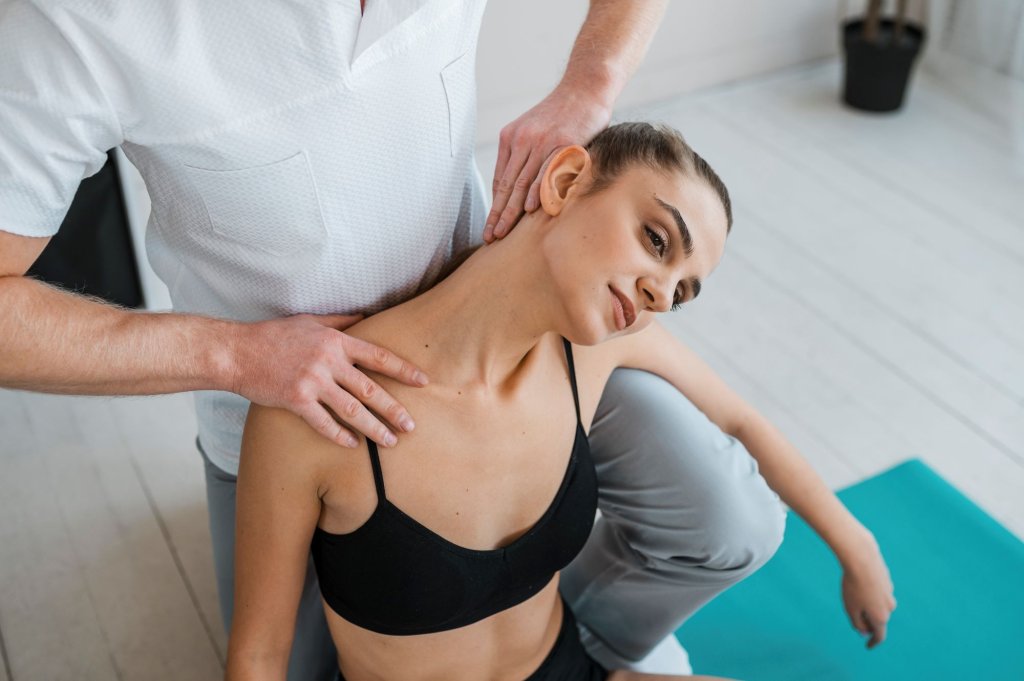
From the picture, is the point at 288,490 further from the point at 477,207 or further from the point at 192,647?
the point at 192,647

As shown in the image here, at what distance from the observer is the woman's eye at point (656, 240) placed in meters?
1.34

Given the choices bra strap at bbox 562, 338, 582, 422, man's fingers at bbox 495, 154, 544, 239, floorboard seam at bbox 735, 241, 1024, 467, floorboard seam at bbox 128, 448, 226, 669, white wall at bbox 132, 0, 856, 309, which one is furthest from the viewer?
white wall at bbox 132, 0, 856, 309

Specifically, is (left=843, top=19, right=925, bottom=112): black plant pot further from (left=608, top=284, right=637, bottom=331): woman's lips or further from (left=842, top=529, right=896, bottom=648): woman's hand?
(left=608, top=284, right=637, bottom=331): woman's lips

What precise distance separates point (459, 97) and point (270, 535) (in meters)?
0.63

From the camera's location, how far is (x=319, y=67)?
4.43ft

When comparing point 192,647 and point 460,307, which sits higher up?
point 460,307

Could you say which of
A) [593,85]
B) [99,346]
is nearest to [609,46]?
[593,85]

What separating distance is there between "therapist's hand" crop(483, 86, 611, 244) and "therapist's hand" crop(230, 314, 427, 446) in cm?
23

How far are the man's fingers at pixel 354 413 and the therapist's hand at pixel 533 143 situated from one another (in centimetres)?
29

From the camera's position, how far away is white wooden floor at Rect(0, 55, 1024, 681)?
2207 mm

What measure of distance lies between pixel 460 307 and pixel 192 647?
3.54 feet

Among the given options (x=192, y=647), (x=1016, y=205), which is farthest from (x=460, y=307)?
(x=1016, y=205)

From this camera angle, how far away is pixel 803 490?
178 cm

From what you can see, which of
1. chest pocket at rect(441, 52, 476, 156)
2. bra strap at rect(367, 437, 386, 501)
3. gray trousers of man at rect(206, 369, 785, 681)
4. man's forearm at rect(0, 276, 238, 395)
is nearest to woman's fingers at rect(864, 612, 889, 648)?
gray trousers of man at rect(206, 369, 785, 681)
